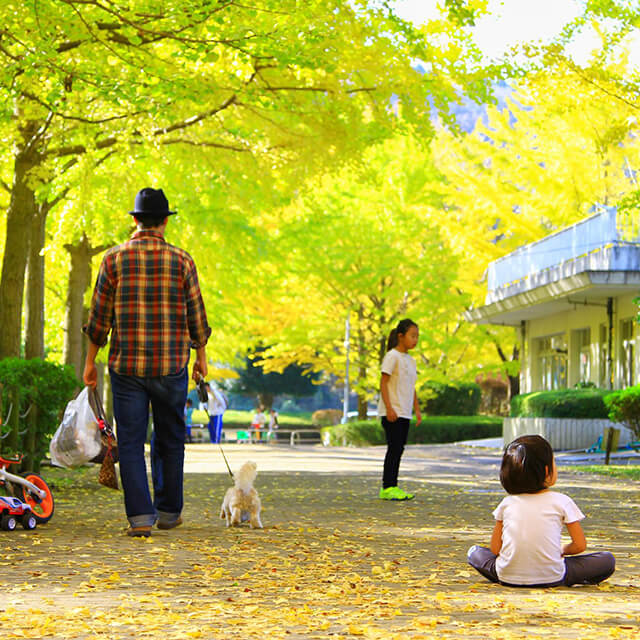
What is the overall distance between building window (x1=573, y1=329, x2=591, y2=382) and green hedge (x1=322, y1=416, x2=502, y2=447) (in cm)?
703

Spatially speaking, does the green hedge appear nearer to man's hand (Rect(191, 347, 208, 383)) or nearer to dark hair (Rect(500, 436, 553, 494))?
man's hand (Rect(191, 347, 208, 383))

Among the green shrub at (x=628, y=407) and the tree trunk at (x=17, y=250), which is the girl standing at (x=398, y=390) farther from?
the green shrub at (x=628, y=407)

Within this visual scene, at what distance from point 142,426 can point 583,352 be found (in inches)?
938

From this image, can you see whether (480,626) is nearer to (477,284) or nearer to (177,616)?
(177,616)

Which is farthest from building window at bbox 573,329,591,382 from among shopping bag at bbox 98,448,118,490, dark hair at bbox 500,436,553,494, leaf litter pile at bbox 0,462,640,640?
dark hair at bbox 500,436,553,494

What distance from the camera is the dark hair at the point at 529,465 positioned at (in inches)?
232

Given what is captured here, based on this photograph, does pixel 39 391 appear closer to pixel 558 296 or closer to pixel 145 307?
pixel 145 307

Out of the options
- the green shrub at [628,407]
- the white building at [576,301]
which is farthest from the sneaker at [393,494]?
the white building at [576,301]

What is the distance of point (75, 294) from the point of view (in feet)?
71.3

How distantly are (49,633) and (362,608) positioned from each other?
4.58ft

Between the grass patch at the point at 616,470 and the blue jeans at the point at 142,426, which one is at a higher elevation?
the blue jeans at the point at 142,426

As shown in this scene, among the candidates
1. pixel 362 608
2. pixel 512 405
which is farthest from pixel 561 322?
pixel 362 608

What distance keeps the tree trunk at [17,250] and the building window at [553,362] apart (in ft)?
64.4

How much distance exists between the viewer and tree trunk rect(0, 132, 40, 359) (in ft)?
50.9
